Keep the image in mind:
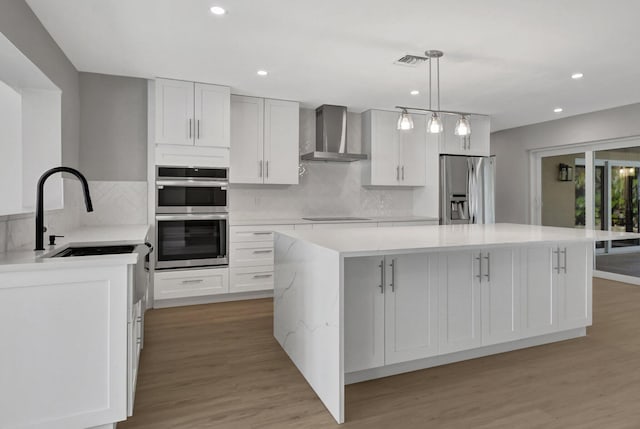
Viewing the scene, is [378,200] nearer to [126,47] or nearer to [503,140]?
[503,140]

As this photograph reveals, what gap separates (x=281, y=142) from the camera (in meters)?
4.75

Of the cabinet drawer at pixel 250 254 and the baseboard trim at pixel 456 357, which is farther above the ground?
the cabinet drawer at pixel 250 254

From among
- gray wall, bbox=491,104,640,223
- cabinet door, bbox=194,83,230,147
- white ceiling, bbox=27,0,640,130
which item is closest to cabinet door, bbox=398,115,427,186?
white ceiling, bbox=27,0,640,130

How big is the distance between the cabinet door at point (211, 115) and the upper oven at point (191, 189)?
0.32 metres

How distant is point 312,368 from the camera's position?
227 cm

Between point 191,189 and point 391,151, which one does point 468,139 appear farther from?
point 191,189

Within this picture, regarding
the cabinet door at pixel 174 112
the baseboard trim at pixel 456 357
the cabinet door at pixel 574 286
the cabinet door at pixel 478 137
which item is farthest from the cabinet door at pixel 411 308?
the cabinet door at pixel 478 137

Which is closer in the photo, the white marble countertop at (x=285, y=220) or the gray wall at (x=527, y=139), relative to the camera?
the white marble countertop at (x=285, y=220)

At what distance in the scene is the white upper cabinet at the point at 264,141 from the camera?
456 cm

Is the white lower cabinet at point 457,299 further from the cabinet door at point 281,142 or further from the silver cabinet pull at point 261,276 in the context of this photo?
the cabinet door at point 281,142

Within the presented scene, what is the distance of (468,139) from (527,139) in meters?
1.53

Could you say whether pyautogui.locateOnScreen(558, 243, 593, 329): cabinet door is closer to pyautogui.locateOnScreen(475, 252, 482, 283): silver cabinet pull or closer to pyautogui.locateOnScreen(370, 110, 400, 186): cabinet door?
pyautogui.locateOnScreen(475, 252, 482, 283): silver cabinet pull

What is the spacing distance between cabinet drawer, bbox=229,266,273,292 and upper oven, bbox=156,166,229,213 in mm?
717

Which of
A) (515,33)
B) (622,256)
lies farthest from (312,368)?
(622,256)
